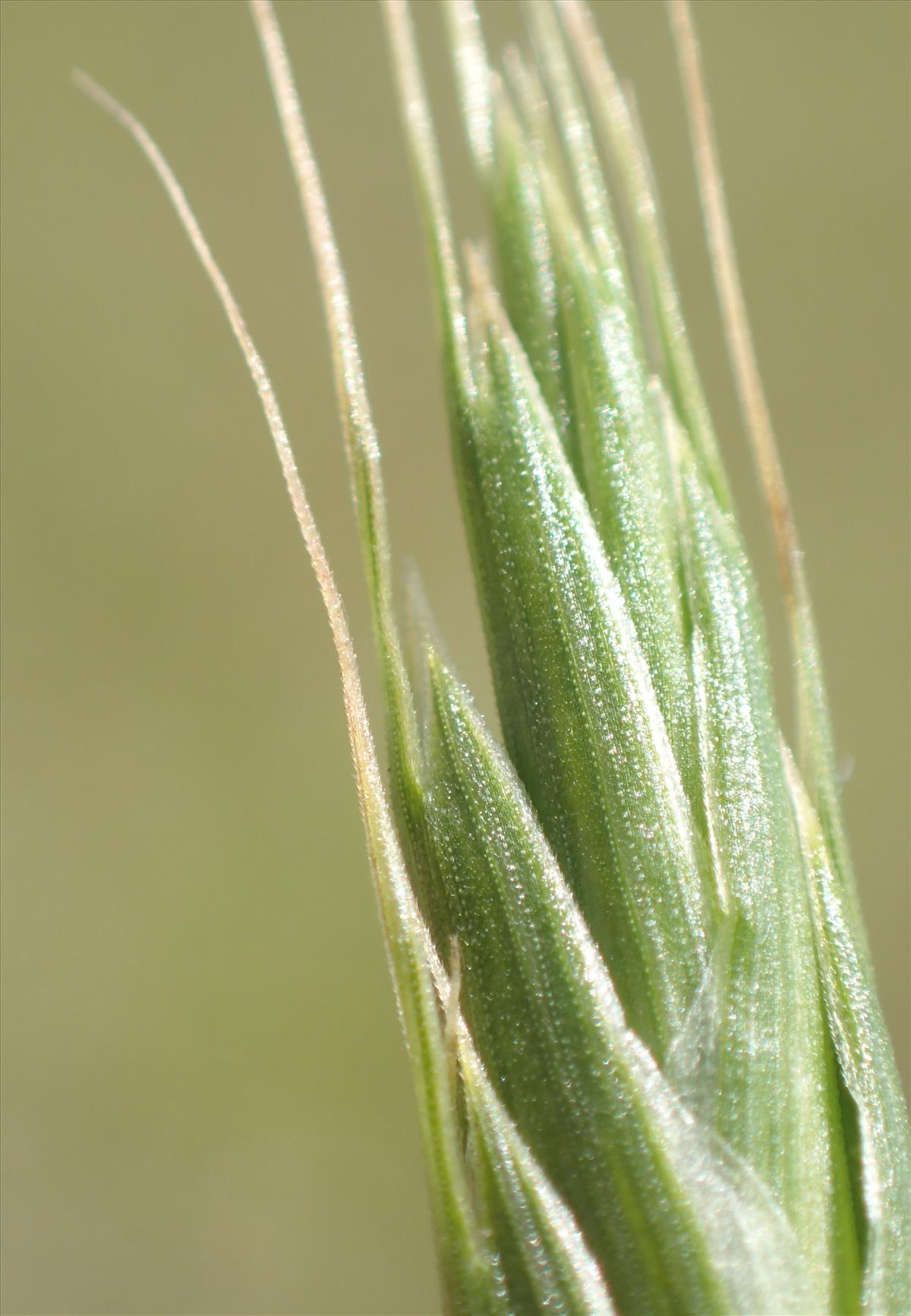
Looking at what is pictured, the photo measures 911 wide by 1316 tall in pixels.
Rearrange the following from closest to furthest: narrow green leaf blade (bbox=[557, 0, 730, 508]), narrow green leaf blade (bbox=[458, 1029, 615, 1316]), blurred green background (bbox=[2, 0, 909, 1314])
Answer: narrow green leaf blade (bbox=[458, 1029, 615, 1316]), narrow green leaf blade (bbox=[557, 0, 730, 508]), blurred green background (bbox=[2, 0, 909, 1314])

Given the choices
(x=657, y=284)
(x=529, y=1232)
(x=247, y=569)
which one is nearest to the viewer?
(x=529, y=1232)

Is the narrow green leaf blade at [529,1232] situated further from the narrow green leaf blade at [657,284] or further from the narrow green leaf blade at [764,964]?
the narrow green leaf blade at [657,284]

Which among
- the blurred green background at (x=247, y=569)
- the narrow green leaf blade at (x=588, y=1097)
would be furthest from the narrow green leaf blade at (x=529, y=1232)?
the blurred green background at (x=247, y=569)

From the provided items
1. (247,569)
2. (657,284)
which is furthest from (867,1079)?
(247,569)

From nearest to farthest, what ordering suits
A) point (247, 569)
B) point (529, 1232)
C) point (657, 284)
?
point (529, 1232) < point (657, 284) < point (247, 569)

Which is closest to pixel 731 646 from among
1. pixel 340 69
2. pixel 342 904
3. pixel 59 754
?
pixel 342 904

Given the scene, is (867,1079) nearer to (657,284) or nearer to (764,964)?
(764,964)

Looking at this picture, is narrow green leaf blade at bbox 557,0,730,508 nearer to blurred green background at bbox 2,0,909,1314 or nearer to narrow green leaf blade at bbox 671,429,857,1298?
narrow green leaf blade at bbox 671,429,857,1298

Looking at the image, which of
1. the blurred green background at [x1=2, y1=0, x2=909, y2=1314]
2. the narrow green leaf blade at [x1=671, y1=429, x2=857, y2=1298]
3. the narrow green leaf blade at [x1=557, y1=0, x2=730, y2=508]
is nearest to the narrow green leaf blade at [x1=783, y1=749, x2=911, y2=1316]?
the narrow green leaf blade at [x1=671, y1=429, x2=857, y2=1298]
